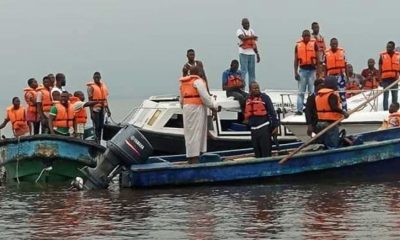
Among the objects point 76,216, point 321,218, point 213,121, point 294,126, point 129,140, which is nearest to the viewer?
point 321,218

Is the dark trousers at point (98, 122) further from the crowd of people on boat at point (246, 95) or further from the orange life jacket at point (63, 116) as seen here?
the orange life jacket at point (63, 116)

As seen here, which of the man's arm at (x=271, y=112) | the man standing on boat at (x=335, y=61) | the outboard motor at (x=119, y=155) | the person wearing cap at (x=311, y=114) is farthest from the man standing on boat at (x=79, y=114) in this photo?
the person wearing cap at (x=311, y=114)

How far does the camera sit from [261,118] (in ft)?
53.7

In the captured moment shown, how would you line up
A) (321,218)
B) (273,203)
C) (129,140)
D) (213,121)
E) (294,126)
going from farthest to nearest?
1. (213,121)
2. (294,126)
3. (129,140)
4. (273,203)
5. (321,218)

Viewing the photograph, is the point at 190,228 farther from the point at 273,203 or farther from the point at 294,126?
the point at 294,126

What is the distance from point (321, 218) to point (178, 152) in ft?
30.8

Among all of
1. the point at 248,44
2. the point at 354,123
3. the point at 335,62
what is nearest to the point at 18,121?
the point at 248,44

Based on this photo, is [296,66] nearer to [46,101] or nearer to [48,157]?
[46,101]

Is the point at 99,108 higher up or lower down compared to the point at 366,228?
higher up

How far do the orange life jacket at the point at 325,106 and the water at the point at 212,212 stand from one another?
1064mm

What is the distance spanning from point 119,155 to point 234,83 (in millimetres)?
6074

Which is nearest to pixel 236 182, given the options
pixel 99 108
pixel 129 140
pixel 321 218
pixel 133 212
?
pixel 129 140

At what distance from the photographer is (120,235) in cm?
1125

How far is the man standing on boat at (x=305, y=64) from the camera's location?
68.9ft
